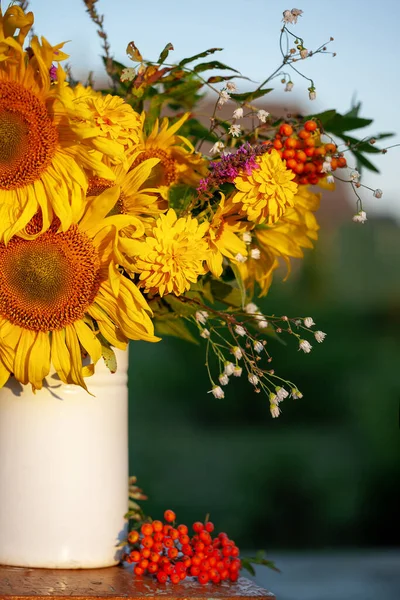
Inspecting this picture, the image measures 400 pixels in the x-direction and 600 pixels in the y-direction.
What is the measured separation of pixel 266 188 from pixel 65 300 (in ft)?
0.47

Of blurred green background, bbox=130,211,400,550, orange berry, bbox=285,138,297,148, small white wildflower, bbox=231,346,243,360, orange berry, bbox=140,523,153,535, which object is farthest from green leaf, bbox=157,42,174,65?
blurred green background, bbox=130,211,400,550

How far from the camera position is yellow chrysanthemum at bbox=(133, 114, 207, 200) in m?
0.58

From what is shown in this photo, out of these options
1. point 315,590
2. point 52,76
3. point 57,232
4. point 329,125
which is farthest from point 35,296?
point 315,590

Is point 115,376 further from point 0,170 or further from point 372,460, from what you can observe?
point 372,460

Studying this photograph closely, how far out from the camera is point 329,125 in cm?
63

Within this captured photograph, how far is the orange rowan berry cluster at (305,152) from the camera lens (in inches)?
21.9

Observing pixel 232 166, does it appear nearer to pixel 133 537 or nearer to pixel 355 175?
pixel 355 175

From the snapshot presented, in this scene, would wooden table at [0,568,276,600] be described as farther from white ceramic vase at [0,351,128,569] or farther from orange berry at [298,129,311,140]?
orange berry at [298,129,311,140]

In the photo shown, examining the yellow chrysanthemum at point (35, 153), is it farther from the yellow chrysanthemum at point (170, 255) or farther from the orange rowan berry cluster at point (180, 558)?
the orange rowan berry cluster at point (180, 558)

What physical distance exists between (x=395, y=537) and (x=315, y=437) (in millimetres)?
277

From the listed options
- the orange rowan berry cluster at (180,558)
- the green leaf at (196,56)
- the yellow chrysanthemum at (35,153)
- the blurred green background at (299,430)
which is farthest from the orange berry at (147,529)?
the blurred green background at (299,430)

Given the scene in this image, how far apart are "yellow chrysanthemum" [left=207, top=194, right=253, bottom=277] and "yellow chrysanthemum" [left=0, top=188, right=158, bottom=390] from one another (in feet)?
0.20

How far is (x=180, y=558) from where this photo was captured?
59 centimetres

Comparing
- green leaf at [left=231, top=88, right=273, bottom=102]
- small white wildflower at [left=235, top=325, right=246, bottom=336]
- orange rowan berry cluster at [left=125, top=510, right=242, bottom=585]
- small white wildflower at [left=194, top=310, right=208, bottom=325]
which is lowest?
orange rowan berry cluster at [left=125, top=510, right=242, bottom=585]
